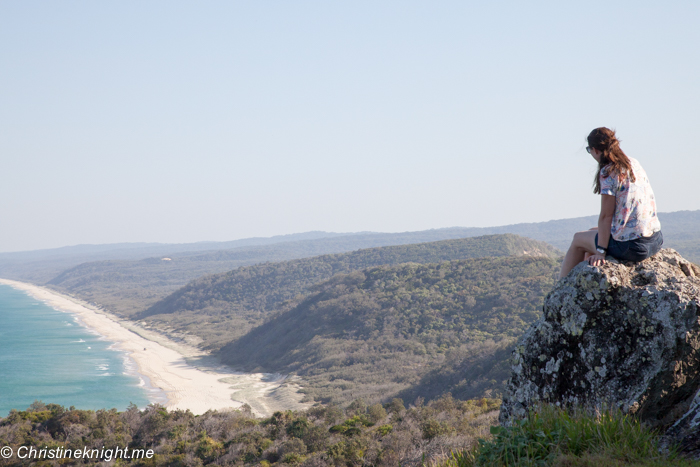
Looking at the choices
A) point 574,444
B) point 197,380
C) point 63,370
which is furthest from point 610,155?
point 63,370

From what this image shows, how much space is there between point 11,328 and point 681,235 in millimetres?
130025

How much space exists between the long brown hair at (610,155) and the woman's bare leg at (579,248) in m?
0.43

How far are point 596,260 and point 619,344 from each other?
2.29 feet

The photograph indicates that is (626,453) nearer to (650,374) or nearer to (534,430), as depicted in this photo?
(534,430)

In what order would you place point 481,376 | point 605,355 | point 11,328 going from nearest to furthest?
point 605,355
point 481,376
point 11,328

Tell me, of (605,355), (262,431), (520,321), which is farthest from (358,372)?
(605,355)

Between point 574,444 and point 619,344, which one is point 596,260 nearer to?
point 619,344

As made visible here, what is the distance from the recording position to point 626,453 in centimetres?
307

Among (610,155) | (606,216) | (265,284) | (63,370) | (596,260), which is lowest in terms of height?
(63,370)

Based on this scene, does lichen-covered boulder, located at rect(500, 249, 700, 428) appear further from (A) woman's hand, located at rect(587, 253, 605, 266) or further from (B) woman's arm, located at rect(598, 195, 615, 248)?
(B) woman's arm, located at rect(598, 195, 615, 248)

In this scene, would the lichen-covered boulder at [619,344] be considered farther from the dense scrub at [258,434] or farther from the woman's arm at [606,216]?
the dense scrub at [258,434]

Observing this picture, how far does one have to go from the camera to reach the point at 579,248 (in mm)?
4398

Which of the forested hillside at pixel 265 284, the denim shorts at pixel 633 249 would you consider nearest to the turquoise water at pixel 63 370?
the forested hillside at pixel 265 284

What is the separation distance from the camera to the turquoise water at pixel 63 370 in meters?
33.7
